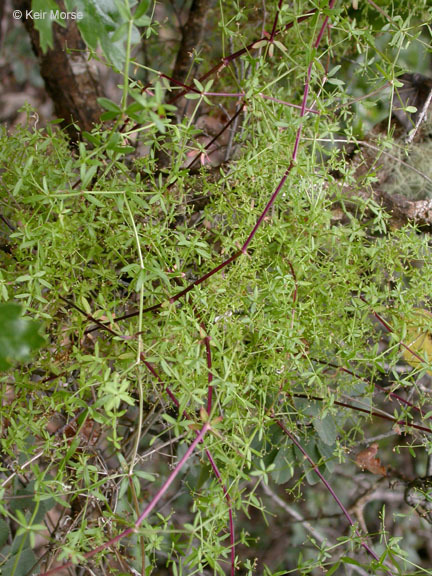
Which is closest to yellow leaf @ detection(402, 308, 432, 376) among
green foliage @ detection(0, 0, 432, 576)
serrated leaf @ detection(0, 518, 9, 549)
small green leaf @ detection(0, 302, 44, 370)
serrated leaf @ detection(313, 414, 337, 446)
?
green foliage @ detection(0, 0, 432, 576)

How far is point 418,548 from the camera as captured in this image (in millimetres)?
1316

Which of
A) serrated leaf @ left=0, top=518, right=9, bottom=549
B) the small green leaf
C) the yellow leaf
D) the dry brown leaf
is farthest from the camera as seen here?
the dry brown leaf

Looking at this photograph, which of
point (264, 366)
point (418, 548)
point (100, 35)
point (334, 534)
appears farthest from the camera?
point (418, 548)

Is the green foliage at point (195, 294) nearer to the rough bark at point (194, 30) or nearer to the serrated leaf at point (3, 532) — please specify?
the serrated leaf at point (3, 532)

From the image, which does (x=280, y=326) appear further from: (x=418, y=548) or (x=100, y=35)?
(x=418, y=548)

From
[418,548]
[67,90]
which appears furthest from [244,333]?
[418,548]

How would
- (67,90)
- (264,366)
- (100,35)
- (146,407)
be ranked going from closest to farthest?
(100,35) < (264,366) < (146,407) < (67,90)

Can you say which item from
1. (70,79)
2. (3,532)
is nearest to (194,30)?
(70,79)

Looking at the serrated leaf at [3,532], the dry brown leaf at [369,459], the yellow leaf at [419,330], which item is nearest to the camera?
the yellow leaf at [419,330]

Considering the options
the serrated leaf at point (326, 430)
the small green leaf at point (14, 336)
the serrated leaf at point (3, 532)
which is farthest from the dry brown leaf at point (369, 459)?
the small green leaf at point (14, 336)

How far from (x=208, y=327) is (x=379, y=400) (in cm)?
77

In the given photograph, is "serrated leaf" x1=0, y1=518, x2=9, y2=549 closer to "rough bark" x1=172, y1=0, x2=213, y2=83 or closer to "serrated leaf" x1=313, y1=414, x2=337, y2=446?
"serrated leaf" x1=313, y1=414, x2=337, y2=446

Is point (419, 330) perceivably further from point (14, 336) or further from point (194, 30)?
point (194, 30)

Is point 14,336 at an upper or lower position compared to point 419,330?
upper
